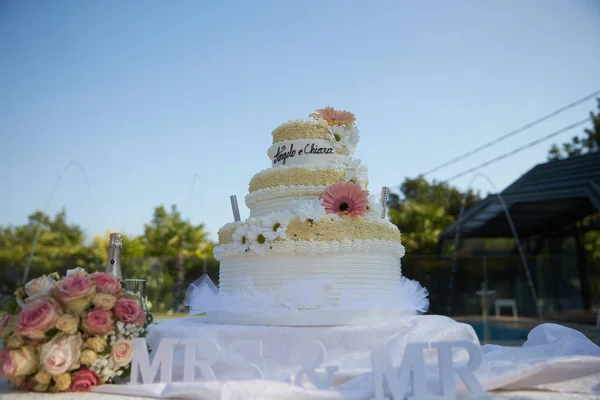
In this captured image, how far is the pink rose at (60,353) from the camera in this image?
336 cm

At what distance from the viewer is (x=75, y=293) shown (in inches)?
137

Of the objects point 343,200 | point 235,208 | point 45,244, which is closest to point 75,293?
point 235,208

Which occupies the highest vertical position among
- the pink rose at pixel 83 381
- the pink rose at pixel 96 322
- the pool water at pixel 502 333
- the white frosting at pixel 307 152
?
the white frosting at pixel 307 152

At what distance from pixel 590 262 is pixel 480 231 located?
24.5ft

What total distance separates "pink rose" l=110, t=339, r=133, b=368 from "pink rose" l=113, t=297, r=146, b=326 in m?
0.17

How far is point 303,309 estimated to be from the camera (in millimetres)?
4348

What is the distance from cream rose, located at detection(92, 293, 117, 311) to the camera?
3594 mm

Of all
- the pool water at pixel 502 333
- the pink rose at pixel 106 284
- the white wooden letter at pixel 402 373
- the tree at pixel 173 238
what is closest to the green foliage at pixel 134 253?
the tree at pixel 173 238

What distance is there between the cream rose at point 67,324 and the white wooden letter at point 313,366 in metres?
1.72

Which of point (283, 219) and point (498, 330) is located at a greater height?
point (283, 219)

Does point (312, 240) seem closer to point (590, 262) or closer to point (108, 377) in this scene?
point (108, 377)

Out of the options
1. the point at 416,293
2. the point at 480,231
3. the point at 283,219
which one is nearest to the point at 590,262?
the point at 480,231

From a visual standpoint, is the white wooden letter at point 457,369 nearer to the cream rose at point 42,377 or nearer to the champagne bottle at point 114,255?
the cream rose at point 42,377

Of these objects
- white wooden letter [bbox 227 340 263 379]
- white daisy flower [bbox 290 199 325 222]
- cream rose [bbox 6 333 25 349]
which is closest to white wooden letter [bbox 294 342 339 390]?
white wooden letter [bbox 227 340 263 379]
